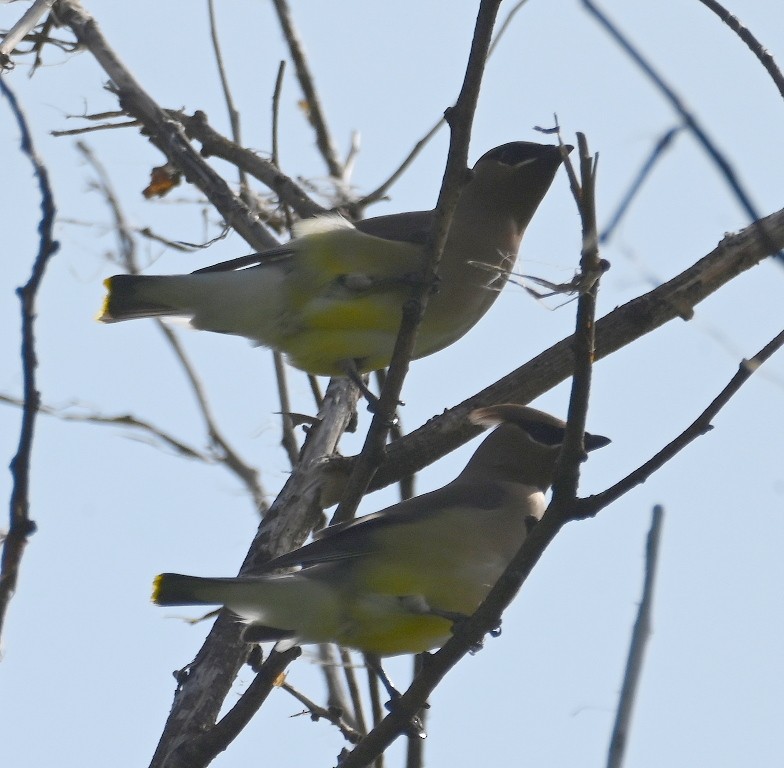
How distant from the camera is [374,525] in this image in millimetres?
4020

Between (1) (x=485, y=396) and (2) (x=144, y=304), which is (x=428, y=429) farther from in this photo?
(2) (x=144, y=304)

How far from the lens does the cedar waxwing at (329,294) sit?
15.0ft

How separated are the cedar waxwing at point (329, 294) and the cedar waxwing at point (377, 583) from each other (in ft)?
2.50

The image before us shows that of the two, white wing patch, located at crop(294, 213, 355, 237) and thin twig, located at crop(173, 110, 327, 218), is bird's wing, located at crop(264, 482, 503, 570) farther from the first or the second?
thin twig, located at crop(173, 110, 327, 218)

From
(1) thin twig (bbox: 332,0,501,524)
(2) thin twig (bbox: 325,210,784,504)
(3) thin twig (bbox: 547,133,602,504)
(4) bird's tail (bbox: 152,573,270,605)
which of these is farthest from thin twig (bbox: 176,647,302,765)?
(3) thin twig (bbox: 547,133,602,504)

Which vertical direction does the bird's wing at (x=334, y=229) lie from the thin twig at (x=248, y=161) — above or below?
below

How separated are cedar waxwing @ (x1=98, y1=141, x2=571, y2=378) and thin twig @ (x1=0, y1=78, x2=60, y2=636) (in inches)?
77.1

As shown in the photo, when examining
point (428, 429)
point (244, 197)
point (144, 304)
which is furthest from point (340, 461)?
point (244, 197)

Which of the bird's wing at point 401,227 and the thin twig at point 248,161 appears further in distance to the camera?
the thin twig at point 248,161

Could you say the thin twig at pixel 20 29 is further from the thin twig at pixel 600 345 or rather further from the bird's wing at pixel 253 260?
the thin twig at pixel 600 345

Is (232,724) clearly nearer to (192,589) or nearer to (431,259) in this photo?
(192,589)

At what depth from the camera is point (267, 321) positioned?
4691 mm

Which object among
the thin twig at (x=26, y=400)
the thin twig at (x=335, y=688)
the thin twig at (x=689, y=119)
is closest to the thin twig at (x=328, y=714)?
the thin twig at (x=335, y=688)

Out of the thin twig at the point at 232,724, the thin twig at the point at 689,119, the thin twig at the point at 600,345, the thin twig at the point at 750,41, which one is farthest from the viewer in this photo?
the thin twig at the point at 600,345
